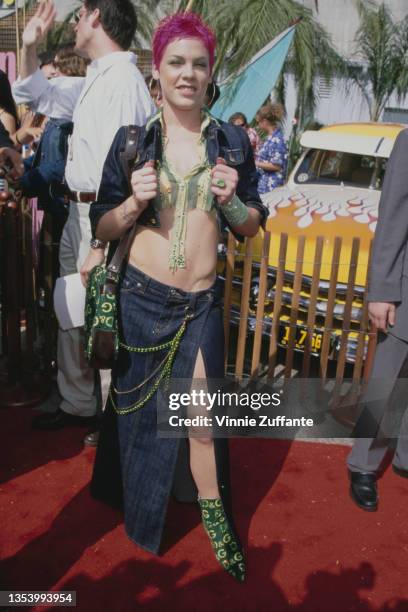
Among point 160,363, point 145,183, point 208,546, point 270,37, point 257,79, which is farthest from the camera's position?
point 270,37

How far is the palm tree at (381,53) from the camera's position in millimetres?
20172

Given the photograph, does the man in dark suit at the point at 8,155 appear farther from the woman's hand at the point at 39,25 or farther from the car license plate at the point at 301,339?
the car license plate at the point at 301,339

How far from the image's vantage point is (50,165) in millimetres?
3650

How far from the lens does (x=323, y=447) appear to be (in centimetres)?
384

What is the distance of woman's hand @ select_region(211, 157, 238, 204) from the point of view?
7.44 feet

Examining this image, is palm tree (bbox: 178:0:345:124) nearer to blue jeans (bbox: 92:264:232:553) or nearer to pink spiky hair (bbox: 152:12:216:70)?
pink spiky hair (bbox: 152:12:216:70)

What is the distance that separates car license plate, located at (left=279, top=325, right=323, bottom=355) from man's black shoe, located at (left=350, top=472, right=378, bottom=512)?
114 centimetres

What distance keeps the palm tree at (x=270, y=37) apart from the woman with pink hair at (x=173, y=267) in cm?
1409

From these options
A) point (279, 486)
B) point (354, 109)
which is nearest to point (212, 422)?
point (279, 486)

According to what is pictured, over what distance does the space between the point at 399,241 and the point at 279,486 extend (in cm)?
147

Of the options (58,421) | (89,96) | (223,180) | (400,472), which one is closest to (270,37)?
(89,96)

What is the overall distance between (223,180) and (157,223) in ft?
1.14

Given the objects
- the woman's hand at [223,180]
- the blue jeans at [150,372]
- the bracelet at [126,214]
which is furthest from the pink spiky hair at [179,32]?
the blue jeans at [150,372]

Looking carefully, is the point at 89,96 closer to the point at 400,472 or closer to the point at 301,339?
the point at 301,339
